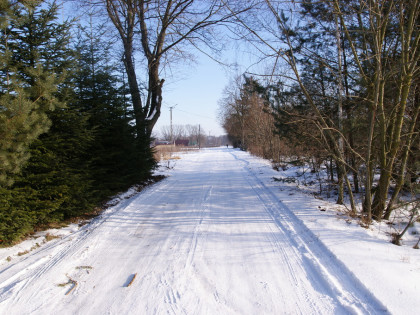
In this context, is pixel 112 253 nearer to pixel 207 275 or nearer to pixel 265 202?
pixel 207 275

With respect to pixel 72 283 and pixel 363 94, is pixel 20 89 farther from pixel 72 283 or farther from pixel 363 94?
pixel 363 94

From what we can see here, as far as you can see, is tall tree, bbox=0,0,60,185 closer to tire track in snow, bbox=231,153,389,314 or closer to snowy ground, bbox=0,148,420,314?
snowy ground, bbox=0,148,420,314

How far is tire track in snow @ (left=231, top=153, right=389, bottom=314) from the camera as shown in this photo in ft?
9.08

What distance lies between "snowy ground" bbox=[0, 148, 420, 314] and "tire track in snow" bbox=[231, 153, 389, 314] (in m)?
0.01

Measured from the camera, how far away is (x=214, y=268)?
360 cm

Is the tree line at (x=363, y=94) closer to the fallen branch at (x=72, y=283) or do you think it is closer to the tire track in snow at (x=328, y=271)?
the tire track in snow at (x=328, y=271)

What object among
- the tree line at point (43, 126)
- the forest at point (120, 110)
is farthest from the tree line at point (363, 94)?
the tree line at point (43, 126)

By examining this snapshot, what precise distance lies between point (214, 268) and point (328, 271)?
1.49 metres

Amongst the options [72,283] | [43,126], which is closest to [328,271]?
[72,283]

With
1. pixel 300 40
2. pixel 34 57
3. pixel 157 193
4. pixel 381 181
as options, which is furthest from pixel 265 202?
pixel 34 57

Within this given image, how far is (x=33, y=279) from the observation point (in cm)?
346

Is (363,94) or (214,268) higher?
(363,94)

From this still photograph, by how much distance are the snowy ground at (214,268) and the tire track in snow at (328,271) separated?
0.01 m

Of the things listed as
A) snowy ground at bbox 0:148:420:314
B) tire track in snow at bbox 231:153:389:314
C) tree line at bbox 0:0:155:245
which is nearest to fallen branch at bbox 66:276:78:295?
snowy ground at bbox 0:148:420:314
